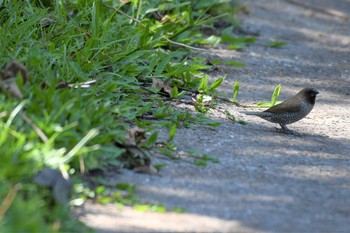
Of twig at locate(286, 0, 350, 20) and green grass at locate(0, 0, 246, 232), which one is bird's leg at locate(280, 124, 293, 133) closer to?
green grass at locate(0, 0, 246, 232)

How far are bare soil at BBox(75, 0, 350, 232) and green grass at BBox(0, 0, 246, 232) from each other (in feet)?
0.72

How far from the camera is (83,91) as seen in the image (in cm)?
605

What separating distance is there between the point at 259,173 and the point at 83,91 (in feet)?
4.65

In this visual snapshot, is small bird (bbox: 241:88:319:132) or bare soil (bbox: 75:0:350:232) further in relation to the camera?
small bird (bbox: 241:88:319:132)

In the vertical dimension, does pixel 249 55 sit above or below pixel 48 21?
below

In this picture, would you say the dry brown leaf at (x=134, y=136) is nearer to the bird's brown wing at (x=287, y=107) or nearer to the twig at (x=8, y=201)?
the twig at (x=8, y=201)

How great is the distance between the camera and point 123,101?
662 cm

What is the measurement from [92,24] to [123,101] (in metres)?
0.99

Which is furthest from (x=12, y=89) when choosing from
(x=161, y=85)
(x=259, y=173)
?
(x=161, y=85)

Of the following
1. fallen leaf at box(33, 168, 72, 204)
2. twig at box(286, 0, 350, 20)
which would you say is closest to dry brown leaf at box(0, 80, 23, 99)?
fallen leaf at box(33, 168, 72, 204)

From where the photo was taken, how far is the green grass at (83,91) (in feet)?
15.5

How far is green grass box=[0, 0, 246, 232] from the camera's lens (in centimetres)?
472

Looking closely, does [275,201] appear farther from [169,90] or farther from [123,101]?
[169,90]

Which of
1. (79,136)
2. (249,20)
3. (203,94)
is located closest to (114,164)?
(79,136)
